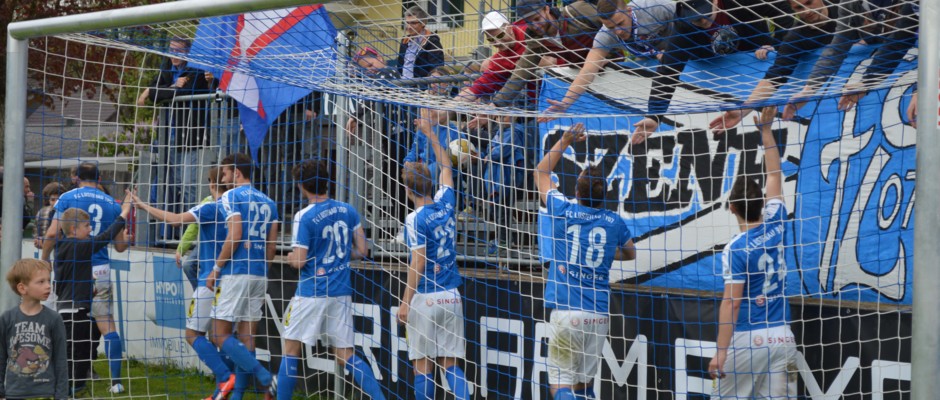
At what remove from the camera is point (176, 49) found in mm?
6289

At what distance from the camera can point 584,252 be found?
20.0 ft

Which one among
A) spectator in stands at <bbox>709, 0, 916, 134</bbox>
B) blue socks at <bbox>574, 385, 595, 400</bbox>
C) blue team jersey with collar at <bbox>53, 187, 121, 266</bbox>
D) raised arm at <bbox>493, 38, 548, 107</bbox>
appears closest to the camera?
spectator in stands at <bbox>709, 0, 916, 134</bbox>

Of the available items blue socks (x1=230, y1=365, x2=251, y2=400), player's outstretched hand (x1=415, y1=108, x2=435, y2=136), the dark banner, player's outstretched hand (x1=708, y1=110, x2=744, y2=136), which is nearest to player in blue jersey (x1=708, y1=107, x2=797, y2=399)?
the dark banner

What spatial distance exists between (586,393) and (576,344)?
1.37 ft

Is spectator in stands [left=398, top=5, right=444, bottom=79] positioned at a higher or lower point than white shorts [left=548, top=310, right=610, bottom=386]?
higher

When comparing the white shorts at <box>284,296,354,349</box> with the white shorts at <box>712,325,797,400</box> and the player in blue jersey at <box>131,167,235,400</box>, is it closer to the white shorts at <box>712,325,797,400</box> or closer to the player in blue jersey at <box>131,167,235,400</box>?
the player in blue jersey at <box>131,167,235,400</box>

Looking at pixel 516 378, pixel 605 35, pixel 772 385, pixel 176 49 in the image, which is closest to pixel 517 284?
pixel 516 378

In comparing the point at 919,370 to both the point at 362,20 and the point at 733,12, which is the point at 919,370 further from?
the point at 362,20

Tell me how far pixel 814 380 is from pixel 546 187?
1978 mm

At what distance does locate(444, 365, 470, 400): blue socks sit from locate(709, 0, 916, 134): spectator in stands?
9.05 ft

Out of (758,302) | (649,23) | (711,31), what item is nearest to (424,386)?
(758,302)

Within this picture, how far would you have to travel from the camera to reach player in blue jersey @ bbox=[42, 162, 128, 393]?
7.81 meters

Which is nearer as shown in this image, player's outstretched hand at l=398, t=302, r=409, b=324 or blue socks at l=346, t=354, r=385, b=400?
player's outstretched hand at l=398, t=302, r=409, b=324

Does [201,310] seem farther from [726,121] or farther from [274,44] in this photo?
[726,121]
